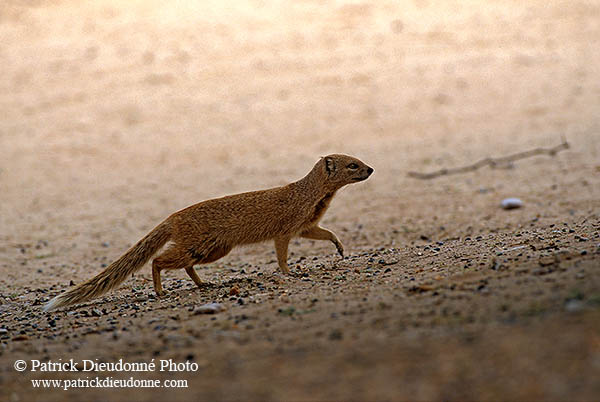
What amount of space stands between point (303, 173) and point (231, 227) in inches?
165

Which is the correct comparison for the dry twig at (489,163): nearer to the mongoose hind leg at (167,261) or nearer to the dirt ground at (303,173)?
the dirt ground at (303,173)

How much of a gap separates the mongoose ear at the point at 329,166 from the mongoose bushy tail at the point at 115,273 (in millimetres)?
1202

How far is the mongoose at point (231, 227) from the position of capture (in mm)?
4992

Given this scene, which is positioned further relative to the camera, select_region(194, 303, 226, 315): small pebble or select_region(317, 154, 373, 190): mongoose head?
select_region(317, 154, 373, 190): mongoose head

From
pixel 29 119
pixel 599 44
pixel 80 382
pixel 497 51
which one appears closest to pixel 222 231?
pixel 80 382

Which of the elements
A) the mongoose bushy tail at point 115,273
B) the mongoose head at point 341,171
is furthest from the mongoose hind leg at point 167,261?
the mongoose head at point 341,171

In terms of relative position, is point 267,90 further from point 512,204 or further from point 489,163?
point 512,204

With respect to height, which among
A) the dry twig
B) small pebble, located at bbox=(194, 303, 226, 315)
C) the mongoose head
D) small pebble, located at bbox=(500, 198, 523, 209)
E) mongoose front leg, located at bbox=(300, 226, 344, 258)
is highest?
the mongoose head

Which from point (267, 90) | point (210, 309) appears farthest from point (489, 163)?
point (210, 309)

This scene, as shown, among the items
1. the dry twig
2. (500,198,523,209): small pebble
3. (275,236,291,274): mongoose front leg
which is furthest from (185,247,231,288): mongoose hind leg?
the dry twig

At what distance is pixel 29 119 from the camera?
11617mm

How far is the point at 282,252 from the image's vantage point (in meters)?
5.23

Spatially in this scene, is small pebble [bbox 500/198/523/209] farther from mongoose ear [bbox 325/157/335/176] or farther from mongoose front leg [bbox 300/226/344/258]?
mongoose ear [bbox 325/157/335/176]

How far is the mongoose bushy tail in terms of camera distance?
4734 mm
